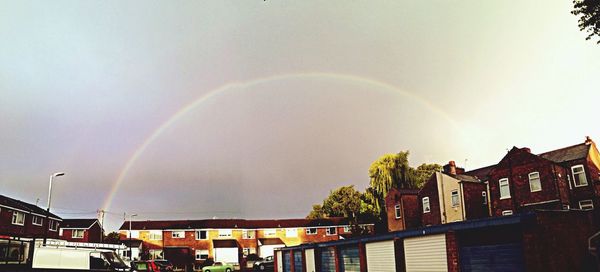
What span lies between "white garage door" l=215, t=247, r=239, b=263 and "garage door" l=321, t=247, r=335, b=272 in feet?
126

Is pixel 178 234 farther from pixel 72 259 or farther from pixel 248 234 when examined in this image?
pixel 72 259

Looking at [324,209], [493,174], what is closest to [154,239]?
[324,209]

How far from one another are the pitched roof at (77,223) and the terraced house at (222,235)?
508 cm

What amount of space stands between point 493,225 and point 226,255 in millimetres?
58470

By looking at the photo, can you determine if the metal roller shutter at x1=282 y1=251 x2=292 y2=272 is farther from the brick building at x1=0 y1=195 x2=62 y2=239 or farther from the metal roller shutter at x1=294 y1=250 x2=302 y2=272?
the brick building at x1=0 y1=195 x2=62 y2=239

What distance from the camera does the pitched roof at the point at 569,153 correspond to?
4073cm

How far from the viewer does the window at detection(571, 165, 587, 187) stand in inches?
1581

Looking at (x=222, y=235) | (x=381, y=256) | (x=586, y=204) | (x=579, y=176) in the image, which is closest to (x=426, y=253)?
(x=381, y=256)

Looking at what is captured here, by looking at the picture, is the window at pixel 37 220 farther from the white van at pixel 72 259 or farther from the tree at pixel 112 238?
the white van at pixel 72 259

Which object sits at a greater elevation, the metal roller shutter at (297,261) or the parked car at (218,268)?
the metal roller shutter at (297,261)

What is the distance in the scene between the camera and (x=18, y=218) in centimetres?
5481

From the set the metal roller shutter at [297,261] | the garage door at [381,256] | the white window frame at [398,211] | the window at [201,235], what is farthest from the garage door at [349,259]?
the window at [201,235]

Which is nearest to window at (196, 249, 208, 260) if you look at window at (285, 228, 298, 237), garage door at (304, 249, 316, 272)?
window at (285, 228, 298, 237)

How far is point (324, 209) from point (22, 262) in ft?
216
